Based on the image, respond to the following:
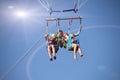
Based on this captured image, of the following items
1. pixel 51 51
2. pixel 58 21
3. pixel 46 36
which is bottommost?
pixel 51 51

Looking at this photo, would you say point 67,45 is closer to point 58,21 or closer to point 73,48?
point 73,48

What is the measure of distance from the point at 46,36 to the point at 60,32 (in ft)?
1.63

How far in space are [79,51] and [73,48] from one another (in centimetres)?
25

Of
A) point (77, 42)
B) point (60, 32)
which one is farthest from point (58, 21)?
point (77, 42)

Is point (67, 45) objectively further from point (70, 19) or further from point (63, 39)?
point (70, 19)

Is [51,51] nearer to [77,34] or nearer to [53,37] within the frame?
[53,37]

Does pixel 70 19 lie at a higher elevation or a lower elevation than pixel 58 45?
higher

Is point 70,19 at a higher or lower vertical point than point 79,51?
higher

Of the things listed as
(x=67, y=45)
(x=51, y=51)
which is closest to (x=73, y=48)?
(x=67, y=45)

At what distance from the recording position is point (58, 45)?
24.2 ft

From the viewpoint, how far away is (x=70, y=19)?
702cm

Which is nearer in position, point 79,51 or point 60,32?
point 79,51

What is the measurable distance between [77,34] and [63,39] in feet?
1.59

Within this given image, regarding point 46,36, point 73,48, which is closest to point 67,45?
point 73,48
